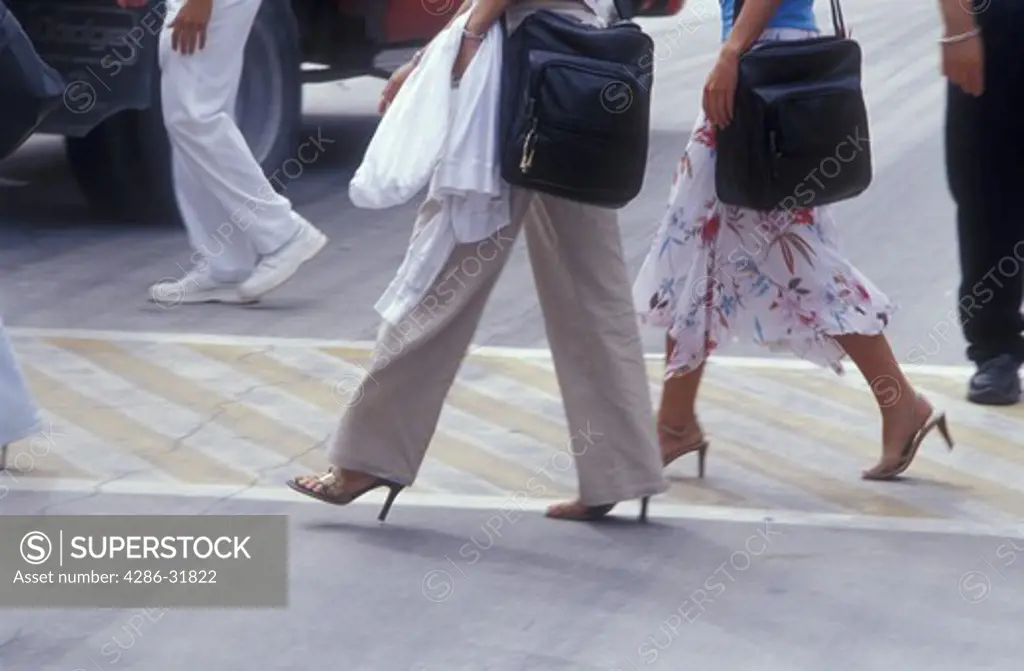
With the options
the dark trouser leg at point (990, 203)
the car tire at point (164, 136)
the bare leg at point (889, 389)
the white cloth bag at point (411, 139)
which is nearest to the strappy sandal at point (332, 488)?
the white cloth bag at point (411, 139)

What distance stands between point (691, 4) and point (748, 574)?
15478 millimetres

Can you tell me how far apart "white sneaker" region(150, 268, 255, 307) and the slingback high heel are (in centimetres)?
259

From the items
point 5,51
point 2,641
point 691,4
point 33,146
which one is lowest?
point 691,4

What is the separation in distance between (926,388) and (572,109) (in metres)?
2.28

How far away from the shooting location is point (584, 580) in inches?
198

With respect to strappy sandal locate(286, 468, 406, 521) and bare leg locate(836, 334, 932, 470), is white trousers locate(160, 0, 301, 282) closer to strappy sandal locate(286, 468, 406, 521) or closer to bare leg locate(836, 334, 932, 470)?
strappy sandal locate(286, 468, 406, 521)

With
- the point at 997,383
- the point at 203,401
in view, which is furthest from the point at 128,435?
the point at 997,383

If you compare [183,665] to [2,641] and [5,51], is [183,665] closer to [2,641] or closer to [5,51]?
[2,641]

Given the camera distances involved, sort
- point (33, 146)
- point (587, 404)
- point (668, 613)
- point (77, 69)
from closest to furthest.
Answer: point (668, 613) → point (587, 404) → point (77, 69) → point (33, 146)

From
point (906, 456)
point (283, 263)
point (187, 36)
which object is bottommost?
point (283, 263)

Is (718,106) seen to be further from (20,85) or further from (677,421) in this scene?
(20,85)

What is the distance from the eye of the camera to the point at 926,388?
6.86 m

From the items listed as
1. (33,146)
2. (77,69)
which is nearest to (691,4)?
(33,146)

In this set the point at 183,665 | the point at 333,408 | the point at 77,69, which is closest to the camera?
the point at 183,665
